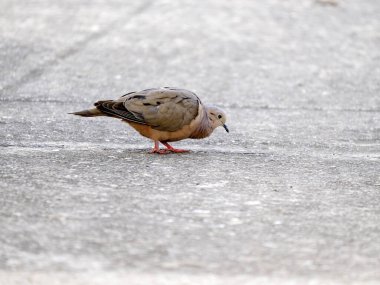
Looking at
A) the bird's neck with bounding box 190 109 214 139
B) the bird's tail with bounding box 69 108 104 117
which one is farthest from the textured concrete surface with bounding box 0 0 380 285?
the bird's tail with bounding box 69 108 104 117

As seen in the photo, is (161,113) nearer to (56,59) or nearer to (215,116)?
(215,116)

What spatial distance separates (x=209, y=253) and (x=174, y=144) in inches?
103

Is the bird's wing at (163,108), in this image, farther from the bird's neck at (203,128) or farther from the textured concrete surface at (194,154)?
the textured concrete surface at (194,154)

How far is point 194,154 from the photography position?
600 cm

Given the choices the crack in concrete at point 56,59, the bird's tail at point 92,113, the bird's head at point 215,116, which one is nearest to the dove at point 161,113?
the bird's tail at point 92,113

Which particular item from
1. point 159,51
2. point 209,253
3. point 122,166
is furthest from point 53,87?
point 209,253

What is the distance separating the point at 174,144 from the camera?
6.55 meters

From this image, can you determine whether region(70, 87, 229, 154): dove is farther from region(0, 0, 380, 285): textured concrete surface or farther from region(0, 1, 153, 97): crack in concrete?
region(0, 1, 153, 97): crack in concrete

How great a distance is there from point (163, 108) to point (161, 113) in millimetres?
38


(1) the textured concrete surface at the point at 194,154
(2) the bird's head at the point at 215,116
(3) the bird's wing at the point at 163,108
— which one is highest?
(3) the bird's wing at the point at 163,108

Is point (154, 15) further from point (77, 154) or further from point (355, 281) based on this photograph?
point (355, 281)

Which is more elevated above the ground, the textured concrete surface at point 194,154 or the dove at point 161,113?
the dove at point 161,113

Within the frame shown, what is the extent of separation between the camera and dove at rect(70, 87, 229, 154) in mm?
5801

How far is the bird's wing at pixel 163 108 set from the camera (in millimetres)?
5801
